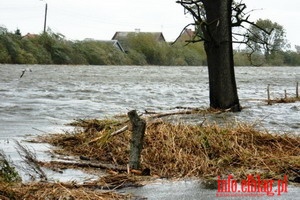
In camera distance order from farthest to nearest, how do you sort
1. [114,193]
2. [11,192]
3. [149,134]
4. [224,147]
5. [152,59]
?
[152,59] < [149,134] < [224,147] < [114,193] < [11,192]

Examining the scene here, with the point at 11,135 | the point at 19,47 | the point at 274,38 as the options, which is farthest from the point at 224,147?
the point at 274,38

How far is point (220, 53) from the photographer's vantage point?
11.2 meters

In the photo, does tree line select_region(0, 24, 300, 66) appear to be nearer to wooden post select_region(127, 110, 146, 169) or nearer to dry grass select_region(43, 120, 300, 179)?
dry grass select_region(43, 120, 300, 179)

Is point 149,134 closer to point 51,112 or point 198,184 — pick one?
point 198,184

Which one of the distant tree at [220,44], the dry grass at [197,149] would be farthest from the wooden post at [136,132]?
the distant tree at [220,44]

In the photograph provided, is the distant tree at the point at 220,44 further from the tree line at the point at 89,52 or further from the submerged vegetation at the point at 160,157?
the tree line at the point at 89,52

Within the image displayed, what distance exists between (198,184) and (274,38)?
111312mm

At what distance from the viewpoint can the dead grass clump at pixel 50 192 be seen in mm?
3732

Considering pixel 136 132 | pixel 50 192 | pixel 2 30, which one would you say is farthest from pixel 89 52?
pixel 50 192

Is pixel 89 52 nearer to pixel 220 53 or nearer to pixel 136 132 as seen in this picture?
pixel 220 53

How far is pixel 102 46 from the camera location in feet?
218

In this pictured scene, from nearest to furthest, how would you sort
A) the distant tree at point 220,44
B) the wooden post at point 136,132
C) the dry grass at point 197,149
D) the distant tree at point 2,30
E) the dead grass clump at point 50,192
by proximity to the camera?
1. the dead grass clump at point 50,192
2. the wooden post at point 136,132
3. the dry grass at point 197,149
4. the distant tree at point 220,44
5. the distant tree at point 2,30

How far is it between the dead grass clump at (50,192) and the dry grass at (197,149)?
98 cm

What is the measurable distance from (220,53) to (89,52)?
5065 cm
